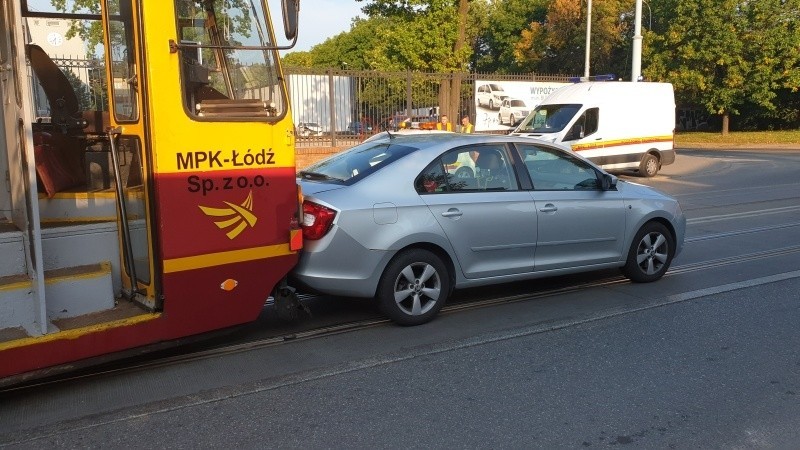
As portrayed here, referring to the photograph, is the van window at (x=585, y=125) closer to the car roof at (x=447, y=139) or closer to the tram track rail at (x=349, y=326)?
the tram track rail at (x=349, y=326)

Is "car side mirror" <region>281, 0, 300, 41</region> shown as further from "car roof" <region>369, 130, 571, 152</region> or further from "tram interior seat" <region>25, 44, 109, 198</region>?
"car roof" <region>369, 130, 571, 152</region>

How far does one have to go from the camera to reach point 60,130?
5.35 meters

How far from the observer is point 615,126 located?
18.8m

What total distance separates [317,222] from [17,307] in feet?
6.95

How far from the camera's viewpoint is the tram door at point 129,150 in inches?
186

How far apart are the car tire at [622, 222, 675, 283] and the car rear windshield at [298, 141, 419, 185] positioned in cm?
267

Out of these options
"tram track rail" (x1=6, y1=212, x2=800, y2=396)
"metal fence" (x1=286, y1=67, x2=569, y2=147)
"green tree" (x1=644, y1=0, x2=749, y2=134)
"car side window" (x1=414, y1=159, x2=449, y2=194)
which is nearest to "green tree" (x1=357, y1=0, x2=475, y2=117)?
"metal fence" (x1=286, y1=67, x2=569, y2=147)

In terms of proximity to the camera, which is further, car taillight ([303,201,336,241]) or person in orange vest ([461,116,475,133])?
person in orange vest ([461,116,475,133])

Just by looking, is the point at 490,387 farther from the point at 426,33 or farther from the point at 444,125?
the point at 426,33

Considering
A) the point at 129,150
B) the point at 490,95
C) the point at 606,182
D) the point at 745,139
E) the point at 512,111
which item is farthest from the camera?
the point at 745,139

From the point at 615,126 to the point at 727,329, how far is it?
13.8 meters

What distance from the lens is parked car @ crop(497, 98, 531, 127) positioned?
75.0 ft

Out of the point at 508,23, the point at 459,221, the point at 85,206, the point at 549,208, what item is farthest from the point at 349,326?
the point at 508,23

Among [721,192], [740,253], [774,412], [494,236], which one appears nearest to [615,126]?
[721,192]
